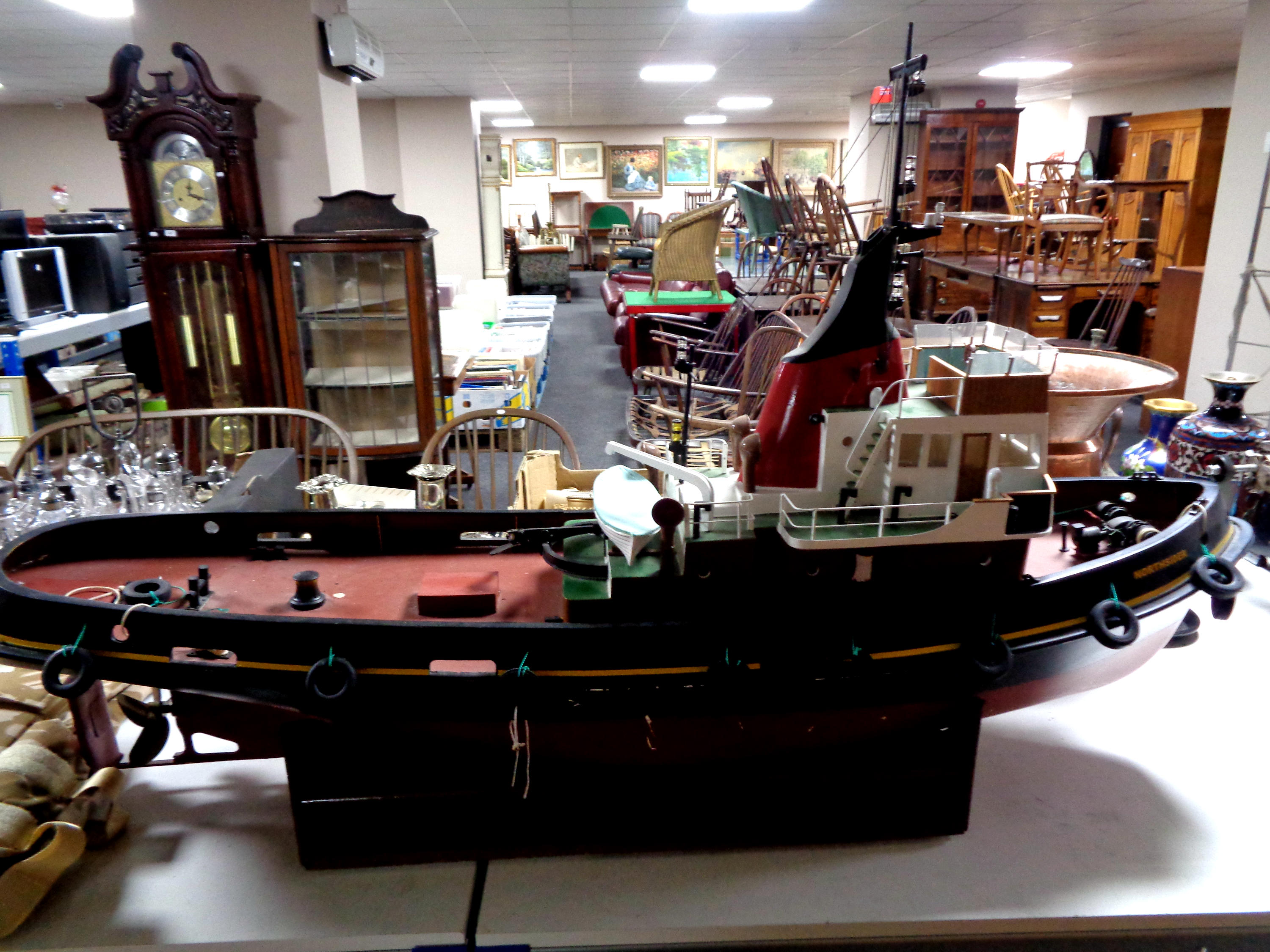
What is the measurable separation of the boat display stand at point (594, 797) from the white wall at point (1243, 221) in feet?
17.7

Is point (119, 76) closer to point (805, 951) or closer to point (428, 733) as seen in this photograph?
point (428, 733)

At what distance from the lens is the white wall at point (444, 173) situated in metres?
11.1

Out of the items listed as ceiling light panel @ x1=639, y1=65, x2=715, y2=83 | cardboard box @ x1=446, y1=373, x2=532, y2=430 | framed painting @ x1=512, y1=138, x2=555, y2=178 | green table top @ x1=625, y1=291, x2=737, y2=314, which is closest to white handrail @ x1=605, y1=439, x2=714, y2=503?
cardboard box @ x1=446, y1=373, x2=532, y2=430

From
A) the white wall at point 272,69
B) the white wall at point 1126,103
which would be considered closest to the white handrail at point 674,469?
the white wall at point 272,69

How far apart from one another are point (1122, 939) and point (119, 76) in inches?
196

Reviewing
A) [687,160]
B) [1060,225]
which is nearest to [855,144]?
[1060,225]

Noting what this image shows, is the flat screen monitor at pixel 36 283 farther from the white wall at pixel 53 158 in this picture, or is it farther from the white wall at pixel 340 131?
the white wall at pixel 53 158

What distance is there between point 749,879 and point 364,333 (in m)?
3.79

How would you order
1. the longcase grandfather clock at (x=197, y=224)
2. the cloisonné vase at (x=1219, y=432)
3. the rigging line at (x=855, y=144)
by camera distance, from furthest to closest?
the rigging line at (x=855, y=144) → the longcase grandfather clock at (x=197, y=224) → the cloisonné vase at (x=1219, y=432)

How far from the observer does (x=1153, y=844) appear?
1652 mm

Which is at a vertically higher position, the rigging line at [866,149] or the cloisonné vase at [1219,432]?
the rigging line at [866,149]

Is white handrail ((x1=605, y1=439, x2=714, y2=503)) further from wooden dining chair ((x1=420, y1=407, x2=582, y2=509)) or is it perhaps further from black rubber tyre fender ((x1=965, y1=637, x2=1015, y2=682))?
Result: wooden dining chair ((x1=420, y1=407, x2=582, y2=509))

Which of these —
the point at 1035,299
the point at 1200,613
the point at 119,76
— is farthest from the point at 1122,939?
the point at 1035,299

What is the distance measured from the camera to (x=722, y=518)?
163 centimetres
